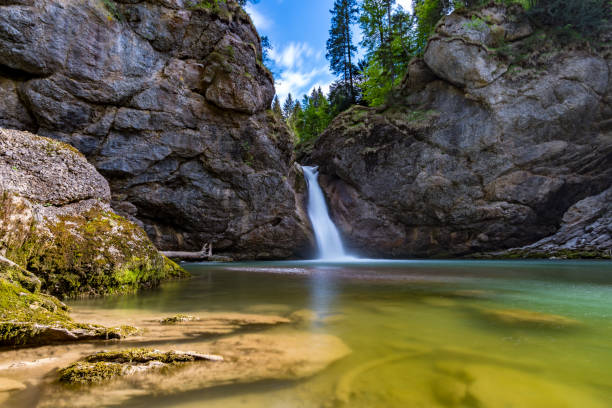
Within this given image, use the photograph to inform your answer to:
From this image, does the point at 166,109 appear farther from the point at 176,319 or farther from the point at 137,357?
the point at 137,357

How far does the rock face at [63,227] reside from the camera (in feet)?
13.4

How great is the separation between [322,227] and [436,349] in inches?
671

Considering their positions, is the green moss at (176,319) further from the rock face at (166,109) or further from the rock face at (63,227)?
the rock face at (166,109)

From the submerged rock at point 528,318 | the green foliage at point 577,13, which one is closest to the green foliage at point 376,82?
the green foliage at point 577,13

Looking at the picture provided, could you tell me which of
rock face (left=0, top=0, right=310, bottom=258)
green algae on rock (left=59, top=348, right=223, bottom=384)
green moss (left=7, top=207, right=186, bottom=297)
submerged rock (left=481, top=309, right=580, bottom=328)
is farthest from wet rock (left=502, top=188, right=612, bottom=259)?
green algae on rock (left=59, top=348, right=223, bottom=384)

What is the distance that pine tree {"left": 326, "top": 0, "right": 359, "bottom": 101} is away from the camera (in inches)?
1094

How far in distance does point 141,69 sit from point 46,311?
13626mm

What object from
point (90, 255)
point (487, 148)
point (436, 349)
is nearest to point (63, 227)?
point (90, 255)

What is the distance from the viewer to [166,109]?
13688mm

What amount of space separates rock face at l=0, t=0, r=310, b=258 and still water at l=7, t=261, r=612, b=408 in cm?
1070

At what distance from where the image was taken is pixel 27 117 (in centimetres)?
1134

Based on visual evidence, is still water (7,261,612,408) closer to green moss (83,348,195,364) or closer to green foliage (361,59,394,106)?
green moss (83,348,195,364)

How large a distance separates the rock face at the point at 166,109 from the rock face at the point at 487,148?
5859mm

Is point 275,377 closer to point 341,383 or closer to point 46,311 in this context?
point 341,383
